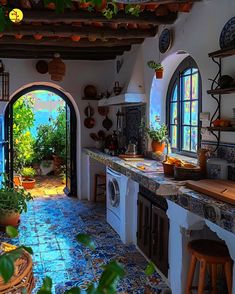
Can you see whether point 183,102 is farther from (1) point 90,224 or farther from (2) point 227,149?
(1) point 90,224

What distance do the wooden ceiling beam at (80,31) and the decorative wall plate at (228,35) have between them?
5.14ft

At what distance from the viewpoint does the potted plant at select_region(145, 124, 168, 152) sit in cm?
396

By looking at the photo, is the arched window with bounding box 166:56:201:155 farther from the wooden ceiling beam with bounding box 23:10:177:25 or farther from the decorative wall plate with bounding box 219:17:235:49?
the decorative wall plate with bounding box 219:17:235:49

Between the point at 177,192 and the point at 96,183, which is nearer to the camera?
the point at 177,192

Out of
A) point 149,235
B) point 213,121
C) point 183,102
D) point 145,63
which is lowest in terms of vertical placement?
point 149,235

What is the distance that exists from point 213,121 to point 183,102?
1.21 metres

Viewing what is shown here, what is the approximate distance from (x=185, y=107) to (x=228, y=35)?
4.42 ft

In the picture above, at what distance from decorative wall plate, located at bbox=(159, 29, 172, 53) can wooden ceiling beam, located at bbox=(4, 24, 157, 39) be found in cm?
30

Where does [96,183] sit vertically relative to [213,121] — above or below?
below

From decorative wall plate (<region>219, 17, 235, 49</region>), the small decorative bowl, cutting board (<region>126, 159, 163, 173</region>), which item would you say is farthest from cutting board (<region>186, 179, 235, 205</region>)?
decorative wall plate (<region>219, 17, 235, 49</region>)

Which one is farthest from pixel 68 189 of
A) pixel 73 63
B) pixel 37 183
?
pixel 73 63

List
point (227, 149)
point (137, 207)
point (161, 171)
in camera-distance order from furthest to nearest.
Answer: point (137, 207), point (161, 171), point (227, 149)

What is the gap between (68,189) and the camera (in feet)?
21.5

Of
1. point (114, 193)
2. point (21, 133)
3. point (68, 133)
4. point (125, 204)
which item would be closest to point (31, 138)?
point (21, 133)
